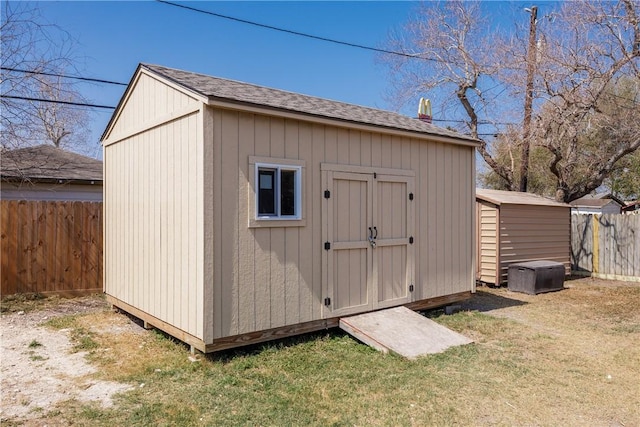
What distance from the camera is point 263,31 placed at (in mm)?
11242

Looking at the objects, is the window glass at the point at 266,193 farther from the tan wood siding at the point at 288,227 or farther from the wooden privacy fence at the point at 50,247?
the wooden privacy fence at the point at 50,247

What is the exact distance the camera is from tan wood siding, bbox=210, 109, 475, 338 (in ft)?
15.8

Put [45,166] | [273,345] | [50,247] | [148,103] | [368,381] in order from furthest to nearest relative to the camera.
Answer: [45,166] < [50,247] < [148,103] < [273,345] < [368,381]

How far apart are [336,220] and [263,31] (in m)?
7.33

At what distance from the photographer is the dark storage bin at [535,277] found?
374 inches

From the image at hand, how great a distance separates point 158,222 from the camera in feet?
18.6

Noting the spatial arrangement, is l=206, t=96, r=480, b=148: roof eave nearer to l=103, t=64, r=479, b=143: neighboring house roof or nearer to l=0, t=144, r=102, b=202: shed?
l=103, t=64, r=479, b=143: neighboring house roof

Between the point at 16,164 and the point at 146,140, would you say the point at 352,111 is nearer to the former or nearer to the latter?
the point at 146,140

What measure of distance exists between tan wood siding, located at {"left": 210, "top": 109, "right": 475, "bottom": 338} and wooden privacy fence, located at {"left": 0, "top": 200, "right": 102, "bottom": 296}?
5001mm

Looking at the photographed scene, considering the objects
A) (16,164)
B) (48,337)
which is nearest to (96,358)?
(48,337)

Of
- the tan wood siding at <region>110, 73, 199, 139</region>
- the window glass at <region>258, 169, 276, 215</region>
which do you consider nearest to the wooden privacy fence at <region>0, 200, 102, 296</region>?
the tan wood siding at <region>110, 73, 199, 139</region>

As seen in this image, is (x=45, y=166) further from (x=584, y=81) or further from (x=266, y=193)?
(x=584, y=81)

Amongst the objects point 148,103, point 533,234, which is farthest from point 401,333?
point 533,234

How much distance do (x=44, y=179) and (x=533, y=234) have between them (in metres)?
11.3
